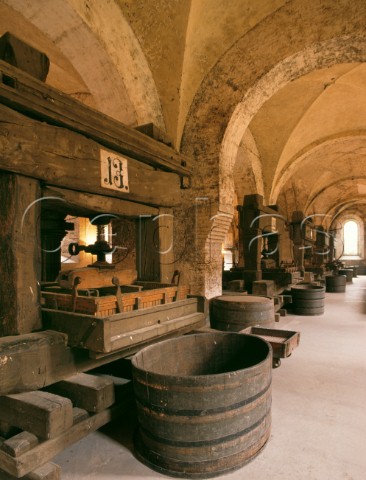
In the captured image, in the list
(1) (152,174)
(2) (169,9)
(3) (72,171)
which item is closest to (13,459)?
(3) (72,171)

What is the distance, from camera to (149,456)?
7.79 feet

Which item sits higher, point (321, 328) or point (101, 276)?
point (101, 276)

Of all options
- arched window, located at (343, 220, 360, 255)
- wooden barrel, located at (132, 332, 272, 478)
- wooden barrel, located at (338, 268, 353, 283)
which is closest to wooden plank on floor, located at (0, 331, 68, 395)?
wooden barrel, located at (132, 332, 272, 478)

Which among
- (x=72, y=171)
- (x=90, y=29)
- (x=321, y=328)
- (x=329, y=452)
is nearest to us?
(x=329, y=452)

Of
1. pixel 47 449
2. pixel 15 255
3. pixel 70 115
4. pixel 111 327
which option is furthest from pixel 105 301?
pixel 70 115

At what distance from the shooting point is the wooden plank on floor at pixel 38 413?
7.19ft

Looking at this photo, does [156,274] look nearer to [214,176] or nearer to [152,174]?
[152,174]

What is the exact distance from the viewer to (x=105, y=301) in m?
2.79

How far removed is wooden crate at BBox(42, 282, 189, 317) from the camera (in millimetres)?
2756

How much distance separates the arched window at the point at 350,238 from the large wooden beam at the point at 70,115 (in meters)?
29.8

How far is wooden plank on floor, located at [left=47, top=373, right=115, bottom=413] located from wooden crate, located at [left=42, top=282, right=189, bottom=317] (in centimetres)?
54

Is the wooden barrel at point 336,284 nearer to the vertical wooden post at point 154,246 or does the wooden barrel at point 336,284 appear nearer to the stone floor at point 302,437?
the stone floor at point 302,437

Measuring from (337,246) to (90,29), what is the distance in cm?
2892

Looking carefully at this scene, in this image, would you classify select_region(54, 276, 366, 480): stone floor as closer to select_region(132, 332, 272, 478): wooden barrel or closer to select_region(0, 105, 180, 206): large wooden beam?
select_region(132, 332, 272, 478): wooden barrel
